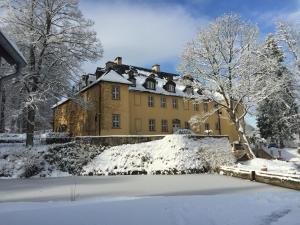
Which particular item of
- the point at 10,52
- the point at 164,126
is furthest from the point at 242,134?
the point at 10,52

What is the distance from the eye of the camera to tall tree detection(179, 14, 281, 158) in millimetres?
24109

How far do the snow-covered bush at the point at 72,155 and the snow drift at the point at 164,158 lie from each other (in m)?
0.47

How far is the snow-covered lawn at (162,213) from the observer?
7109 millimetres

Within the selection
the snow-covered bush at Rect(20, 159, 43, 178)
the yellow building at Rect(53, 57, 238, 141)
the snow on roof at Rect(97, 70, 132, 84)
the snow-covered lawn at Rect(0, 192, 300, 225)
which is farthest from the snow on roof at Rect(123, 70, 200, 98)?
the snow-covered lawn at Rect(0, 192, 300, 225)

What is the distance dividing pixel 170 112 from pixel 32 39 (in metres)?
19.1

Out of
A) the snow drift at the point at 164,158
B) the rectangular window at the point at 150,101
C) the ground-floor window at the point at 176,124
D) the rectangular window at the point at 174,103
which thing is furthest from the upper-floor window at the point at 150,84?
the snow drift at the point at 164,158

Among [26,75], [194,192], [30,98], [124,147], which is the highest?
[26,75]

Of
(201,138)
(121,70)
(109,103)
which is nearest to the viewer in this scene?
(201,138)

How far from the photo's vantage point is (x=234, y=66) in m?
24.5

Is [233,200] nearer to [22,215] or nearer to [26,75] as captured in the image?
[22,215]

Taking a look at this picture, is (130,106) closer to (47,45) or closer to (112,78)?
(112,78)

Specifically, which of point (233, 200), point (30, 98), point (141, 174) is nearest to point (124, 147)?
point (141, 174)

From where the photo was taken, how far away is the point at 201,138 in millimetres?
23656

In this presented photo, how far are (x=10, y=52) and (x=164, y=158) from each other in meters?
16.6
